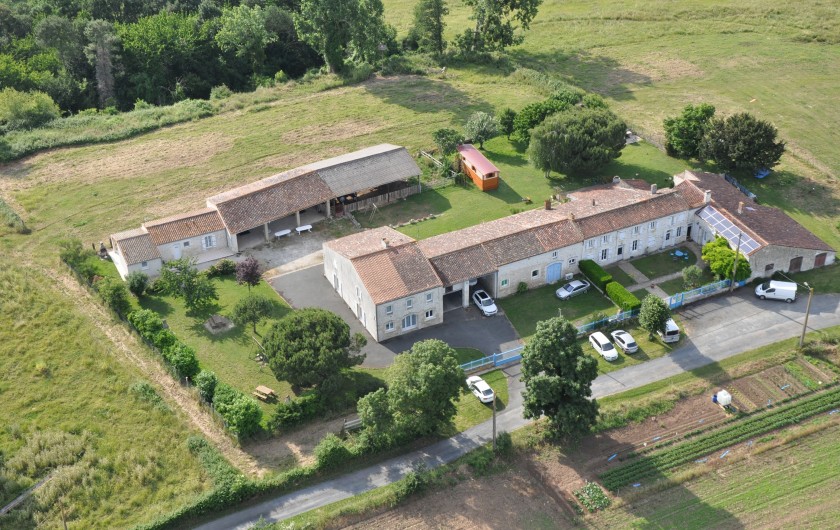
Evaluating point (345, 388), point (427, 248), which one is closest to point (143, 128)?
point (427, 248)

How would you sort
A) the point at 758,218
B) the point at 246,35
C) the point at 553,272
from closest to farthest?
the point at 553,272 < the point at 758,218 < the point at 246,35

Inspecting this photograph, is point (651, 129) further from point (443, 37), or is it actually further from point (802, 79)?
point (443, 37)

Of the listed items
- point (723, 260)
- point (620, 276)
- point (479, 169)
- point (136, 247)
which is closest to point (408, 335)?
point (620, 276)

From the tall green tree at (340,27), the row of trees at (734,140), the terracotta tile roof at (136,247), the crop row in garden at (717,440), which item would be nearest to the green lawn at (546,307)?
the crop row in garden at (717,440)

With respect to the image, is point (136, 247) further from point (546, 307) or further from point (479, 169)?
point (546, 307)

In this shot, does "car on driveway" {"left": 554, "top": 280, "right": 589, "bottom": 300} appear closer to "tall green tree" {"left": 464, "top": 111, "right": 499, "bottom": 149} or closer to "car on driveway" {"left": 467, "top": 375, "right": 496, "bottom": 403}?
"car on driveway" {"left": 467, "top": 375, "right": 496, "bottom": 403}

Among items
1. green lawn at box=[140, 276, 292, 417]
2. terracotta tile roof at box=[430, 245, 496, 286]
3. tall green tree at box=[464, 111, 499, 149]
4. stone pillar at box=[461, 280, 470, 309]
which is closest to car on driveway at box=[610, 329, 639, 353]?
terracotta tile roof at box=[430, 245, 496, 286]
